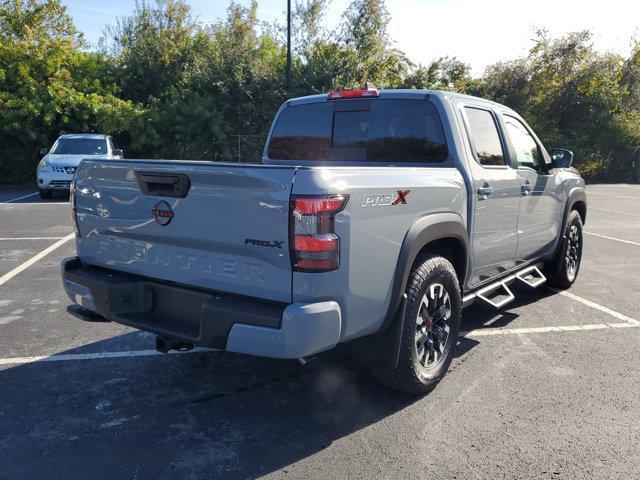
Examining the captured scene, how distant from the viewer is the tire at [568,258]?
5852mm

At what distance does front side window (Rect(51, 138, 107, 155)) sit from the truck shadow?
441 inches

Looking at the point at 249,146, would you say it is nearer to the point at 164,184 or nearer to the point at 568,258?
the point at 568,258

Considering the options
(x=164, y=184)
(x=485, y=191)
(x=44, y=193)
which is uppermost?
(x=164, y=184)

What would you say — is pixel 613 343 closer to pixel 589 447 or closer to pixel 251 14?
pixel 589 447

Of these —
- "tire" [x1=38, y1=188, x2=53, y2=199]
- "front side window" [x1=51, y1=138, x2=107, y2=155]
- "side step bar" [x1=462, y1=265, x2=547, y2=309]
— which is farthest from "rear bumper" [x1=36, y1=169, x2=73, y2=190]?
"side step bar" [x1=462, y1=265, x2=547, y2=309]

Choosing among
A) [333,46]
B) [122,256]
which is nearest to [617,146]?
[333,46]

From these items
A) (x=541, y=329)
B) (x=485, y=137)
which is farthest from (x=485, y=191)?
(x=541, y=329)

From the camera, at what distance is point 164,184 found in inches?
115

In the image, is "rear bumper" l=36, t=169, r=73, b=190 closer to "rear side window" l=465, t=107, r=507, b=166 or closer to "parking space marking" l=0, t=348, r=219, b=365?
"parking space marking" l=0, t=348, r=219, b=365

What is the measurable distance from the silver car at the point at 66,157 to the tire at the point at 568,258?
10558 mm

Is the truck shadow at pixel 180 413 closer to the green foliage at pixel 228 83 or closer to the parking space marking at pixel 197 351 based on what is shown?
the parking space marking at pixel 197 351

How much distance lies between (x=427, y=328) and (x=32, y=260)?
18.9 feet

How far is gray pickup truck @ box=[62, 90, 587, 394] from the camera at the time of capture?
8.38 ft

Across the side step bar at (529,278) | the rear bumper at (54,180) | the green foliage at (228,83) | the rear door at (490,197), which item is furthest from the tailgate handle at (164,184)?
the green foliage at (228,83)
